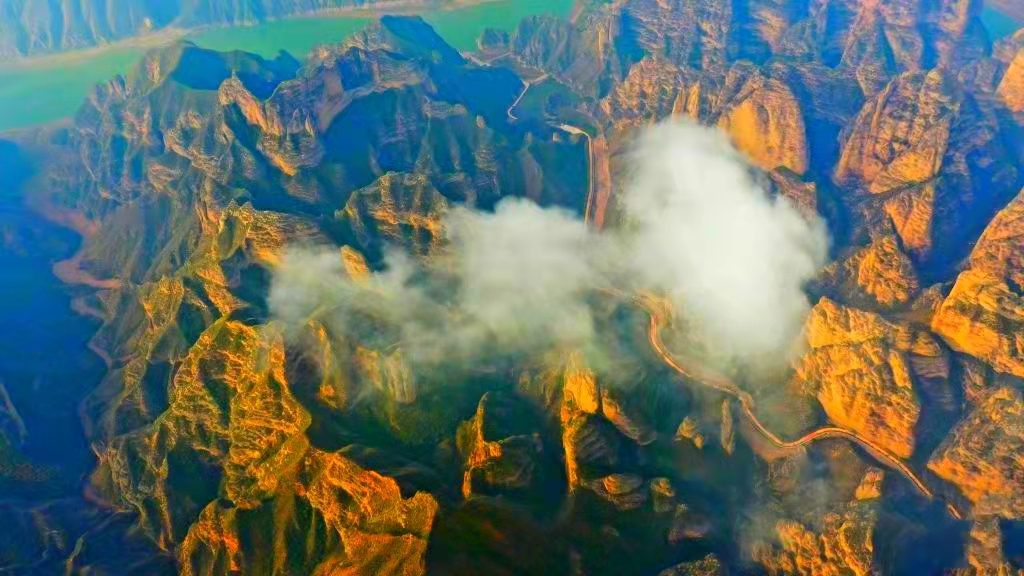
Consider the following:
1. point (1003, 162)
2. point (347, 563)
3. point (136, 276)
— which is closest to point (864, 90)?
point (1003, 162)

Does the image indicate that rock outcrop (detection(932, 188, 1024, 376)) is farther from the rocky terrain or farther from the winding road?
the winding road

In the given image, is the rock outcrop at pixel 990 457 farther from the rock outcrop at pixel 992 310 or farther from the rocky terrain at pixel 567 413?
the rock outcrop at pixel 992 310

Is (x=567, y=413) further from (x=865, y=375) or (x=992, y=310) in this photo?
(x=992, y=310)

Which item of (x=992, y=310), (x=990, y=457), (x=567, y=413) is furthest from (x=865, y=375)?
(x=567, y=413)

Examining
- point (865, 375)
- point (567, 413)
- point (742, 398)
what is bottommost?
point (567, 413)

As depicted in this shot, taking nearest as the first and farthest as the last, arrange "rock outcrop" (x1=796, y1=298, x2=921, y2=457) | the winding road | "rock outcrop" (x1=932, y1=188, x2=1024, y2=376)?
the winding road, "rock outcrop" (x1=932, y1=188, x2=1024, y2=376), "rock outcrop" (x1=796, y1=298, x2=921, y2=457)

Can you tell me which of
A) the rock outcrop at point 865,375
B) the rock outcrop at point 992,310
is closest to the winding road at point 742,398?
the rock outcrop at point 865,375

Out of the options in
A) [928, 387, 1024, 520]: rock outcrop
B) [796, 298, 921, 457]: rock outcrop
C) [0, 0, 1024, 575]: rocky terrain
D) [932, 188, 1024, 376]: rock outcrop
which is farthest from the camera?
[796, 298, 921, 457]: rock outcrop

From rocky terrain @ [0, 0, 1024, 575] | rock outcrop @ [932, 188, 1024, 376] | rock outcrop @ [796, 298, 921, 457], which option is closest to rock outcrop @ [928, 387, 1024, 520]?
rocky terrain @ [0, 0, 1024, 575]

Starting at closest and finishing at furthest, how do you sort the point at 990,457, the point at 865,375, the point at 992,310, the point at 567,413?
1. the point at 990,457
2. the point at 992,310
3. the point at 865,375
4. the point at 567,413

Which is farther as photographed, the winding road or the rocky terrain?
the winding road

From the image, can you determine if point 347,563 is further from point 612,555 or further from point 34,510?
point 34,510
